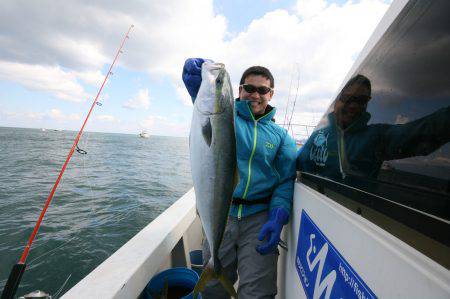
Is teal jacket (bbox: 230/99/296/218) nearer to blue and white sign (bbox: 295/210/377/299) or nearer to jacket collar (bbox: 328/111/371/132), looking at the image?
blue and white sign (bbox: 295/210/377/299)

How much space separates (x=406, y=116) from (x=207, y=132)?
1159 mm

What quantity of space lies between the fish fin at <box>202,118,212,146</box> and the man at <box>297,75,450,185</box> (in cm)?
80

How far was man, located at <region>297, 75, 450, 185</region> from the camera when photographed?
0.88 metres

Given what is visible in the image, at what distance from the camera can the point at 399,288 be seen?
84 centimetres

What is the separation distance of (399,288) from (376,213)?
14.9 inches

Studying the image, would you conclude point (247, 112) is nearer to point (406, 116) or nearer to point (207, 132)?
point (207, 132)

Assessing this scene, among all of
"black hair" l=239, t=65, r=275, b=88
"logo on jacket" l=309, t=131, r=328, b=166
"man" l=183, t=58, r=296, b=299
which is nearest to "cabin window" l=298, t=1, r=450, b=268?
"logo on jacket" l=309, t=131, r=328, b=166

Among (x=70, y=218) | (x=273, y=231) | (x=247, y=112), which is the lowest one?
(x=70, y=218)

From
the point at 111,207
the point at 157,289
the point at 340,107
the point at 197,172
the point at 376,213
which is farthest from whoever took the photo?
the point at 111,207

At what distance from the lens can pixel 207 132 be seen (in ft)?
5.99

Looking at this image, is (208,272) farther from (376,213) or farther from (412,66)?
(412,66)

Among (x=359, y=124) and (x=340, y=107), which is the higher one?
(x=340, y=107)

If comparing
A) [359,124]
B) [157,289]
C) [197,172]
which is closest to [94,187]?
[157,289]

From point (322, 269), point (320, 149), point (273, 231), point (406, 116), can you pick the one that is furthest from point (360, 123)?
point (273, 231)
